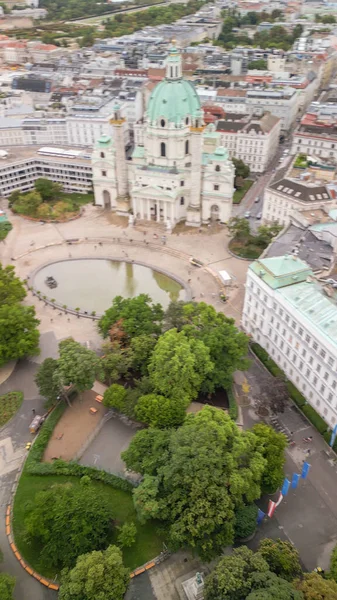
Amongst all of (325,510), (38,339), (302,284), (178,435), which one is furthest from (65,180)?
(325,510)

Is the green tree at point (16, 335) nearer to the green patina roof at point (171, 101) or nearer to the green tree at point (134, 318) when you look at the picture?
the green tree at point (134, 318)

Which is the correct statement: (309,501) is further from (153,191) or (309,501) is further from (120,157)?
(120,157)

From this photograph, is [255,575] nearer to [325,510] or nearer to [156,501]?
[156,501]

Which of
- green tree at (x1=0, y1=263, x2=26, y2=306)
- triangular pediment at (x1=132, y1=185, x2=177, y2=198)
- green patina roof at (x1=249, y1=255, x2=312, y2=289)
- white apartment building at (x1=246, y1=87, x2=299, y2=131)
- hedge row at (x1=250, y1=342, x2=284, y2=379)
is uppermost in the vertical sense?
white apartment building at (x1=246, y1=87, x2=299, y2=131)

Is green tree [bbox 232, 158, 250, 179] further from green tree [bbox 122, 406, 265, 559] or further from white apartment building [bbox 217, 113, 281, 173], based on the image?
green tree [bbox 122, 406, 265, 559]

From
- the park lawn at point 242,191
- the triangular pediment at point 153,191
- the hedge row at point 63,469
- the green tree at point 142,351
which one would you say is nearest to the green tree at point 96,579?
the hedge row at point 63,469

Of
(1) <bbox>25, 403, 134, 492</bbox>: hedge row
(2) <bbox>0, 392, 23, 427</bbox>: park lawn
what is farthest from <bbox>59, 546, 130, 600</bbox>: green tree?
(2) <bbox>0, 392, 23, 427</bbox>: park lawn

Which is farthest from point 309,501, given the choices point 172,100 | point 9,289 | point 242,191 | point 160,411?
point 242,191
